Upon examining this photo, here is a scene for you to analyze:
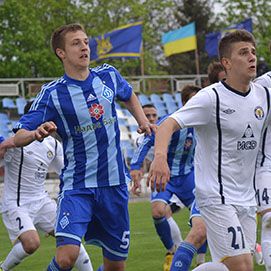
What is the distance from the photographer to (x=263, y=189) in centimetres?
737

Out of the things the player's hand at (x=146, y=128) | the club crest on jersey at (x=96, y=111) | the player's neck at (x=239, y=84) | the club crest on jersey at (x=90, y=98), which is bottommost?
the player's hand at (x=146, y=128)

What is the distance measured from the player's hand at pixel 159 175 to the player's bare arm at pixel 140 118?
5.54 ft

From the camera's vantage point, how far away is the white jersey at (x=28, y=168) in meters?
9.45

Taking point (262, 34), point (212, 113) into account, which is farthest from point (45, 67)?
point (212, 113)

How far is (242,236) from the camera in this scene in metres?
6.43

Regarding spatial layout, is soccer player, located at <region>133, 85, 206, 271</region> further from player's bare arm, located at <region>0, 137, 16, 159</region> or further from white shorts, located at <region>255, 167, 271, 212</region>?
white shorts, located at <region>255, 167, 271, 212</region>

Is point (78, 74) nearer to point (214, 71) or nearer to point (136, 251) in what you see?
Result: point (214, 71)

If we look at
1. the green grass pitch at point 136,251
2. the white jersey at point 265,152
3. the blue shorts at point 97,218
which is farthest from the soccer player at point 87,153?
the green grass pitch at point 136,251

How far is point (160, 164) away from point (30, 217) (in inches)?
154

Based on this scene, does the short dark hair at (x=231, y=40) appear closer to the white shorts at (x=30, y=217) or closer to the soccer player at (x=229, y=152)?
the soccer player at (x=229, y=152)

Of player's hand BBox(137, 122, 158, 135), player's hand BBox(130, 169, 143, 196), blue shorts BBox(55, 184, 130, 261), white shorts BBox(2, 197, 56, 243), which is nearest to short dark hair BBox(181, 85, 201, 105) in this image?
player's hand BBox(130, 169, 143, 196)

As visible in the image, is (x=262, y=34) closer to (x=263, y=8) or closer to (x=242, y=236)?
(x=263, y=8)

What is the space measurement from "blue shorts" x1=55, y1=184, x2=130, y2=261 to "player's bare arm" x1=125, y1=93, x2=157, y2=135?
49 centimetres

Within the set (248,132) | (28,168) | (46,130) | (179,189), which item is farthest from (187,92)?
(46,130)
